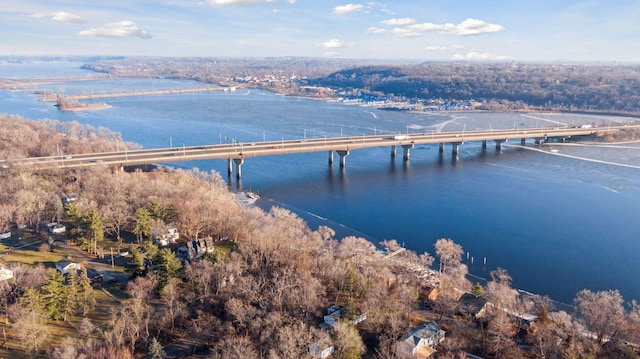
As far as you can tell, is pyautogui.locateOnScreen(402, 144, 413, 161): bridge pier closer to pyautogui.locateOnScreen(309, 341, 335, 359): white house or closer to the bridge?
the bridge

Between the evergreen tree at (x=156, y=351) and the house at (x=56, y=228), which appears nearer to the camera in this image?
the evergreen tree at (x=156, y=351)

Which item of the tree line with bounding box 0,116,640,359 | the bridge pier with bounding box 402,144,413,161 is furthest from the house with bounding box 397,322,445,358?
the bridge pier with bounding box 402,144,413,161

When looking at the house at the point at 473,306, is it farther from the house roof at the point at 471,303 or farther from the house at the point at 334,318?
the house at the point at 334,318

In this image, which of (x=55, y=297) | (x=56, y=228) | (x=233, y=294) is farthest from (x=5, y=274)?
(x=233, y=294)

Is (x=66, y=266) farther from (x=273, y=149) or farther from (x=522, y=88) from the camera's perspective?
(x=522, y=88)

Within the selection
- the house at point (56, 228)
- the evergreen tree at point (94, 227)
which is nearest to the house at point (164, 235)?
the evergreen tree at point (94, 227)
